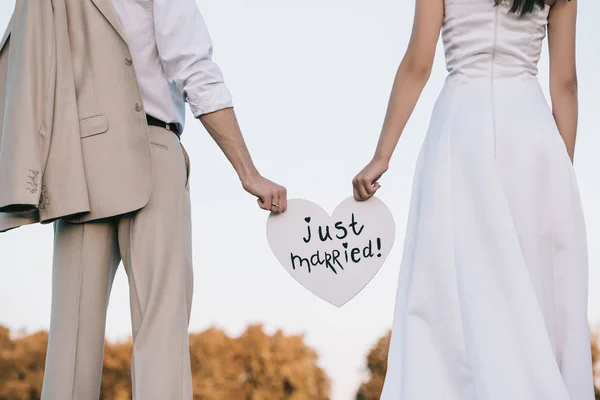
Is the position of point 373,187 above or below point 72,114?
below

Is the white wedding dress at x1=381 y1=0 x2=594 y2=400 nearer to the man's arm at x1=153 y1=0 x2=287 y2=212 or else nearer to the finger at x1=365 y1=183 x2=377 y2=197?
the finger at x1=365 y1=183 x2=377 y2=197

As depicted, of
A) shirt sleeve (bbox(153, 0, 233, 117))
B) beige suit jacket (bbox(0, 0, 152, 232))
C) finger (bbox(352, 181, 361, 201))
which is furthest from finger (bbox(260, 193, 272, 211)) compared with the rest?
beige suit jacket (bbox(0, 0, 152, 232))

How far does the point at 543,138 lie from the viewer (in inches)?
107

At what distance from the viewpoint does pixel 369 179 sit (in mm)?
3035

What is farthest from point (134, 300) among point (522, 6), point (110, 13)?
point (522, 6)

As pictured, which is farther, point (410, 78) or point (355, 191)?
point (355, 191)

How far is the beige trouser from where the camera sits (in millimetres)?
2648

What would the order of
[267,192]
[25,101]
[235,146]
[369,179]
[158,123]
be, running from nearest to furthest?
[25,101], [158,123], [235,146], [369,179], [267,192]

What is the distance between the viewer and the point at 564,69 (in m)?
2.86

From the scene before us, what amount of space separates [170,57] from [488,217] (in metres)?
1.15

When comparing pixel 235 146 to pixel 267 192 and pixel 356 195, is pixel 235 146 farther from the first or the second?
pixel 356 195

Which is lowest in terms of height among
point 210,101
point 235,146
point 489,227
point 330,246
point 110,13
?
point 489,227

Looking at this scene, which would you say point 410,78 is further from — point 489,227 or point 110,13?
point 110,13

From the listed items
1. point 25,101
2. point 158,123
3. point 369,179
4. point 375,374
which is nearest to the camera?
point 25,101
